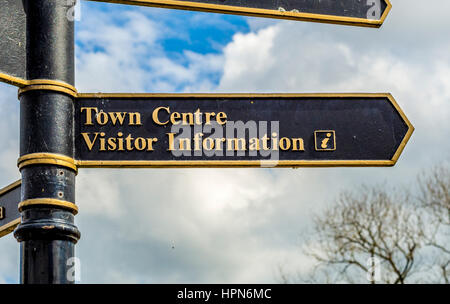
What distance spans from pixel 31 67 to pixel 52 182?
57cm

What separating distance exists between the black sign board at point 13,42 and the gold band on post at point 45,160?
0.35m

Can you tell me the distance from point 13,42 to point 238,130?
3.80 ft

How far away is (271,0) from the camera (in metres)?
4.41

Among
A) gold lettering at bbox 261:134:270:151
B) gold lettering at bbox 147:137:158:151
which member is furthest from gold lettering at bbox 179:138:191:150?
gold lettering at bbox 261:134:270:151

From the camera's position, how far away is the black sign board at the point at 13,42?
3975 mm

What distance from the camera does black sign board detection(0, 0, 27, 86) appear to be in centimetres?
397

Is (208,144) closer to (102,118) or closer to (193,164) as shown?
(193,164)

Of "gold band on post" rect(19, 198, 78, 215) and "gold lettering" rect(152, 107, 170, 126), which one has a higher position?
"gold lettering" rect(152, 107, 170, 126)

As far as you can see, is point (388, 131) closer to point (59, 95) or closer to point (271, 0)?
point (271, 0)

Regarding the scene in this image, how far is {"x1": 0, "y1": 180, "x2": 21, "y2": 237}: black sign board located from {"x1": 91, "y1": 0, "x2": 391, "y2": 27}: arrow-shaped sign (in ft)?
4.63

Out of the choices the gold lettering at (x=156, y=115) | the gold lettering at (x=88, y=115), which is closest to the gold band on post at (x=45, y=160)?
the gold lettering at (x=88, y=115)

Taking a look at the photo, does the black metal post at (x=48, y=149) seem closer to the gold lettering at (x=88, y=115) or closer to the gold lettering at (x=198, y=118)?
the gold lettering at (x=88, y=115)

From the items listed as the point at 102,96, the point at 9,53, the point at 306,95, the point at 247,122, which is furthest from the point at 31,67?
the point at 306,95

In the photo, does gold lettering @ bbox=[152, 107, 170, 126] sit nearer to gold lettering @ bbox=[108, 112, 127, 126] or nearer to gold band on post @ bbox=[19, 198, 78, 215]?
gold lettering @ bbox=[108, 112, 127, 126]
